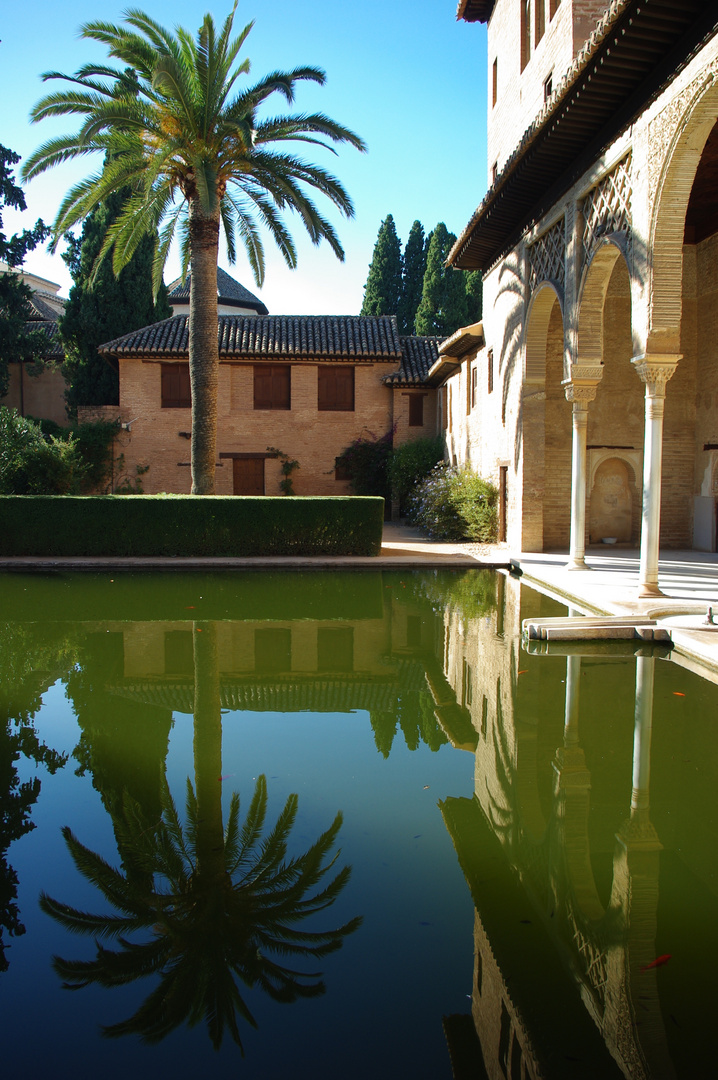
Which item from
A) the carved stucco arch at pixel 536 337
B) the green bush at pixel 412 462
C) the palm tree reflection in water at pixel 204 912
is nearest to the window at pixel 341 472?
the green bush at pixel 412 462

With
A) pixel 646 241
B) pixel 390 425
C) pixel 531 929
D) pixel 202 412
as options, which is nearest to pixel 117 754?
pixel 531 929

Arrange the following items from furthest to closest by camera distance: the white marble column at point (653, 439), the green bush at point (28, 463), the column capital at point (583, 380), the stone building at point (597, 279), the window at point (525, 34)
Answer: the green bush at point (28, 463)
the window at point (525, 34)
the column capital at point (583, 380)
the white marble column at point (653, 439)
the stone building at point (597, 279)

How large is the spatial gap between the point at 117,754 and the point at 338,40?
10116mm

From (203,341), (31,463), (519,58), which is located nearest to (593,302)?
(519,58)

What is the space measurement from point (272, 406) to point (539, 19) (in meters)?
12.8

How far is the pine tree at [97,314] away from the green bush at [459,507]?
1178 centimetres

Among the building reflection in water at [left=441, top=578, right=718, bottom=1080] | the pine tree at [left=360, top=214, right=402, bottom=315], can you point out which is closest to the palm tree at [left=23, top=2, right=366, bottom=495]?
the building reflection in water at [left=441, top=578, right=718, bottom=1080]

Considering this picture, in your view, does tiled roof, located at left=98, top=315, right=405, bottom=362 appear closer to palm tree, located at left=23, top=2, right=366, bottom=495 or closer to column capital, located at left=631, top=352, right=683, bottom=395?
palm tree, located at left=23, top=2, right=366, bottom=495

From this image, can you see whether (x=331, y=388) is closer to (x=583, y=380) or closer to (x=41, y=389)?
(x=41, y=389)

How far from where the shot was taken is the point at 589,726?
4945mm

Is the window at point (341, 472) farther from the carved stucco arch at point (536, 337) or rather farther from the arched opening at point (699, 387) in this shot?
the arched opening at point (699, 387)

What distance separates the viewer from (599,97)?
9.38 m

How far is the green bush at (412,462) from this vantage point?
22641mm

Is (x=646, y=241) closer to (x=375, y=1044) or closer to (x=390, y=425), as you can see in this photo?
(x=375, y=1044)
